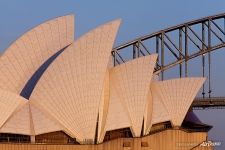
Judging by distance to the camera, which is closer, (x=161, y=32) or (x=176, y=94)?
(x=176, y=94)

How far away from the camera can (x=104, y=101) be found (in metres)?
43.2

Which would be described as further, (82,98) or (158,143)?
(158,143)

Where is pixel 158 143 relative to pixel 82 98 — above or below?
below

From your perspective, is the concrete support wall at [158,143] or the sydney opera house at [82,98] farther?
the concrete support wall at [158,143]

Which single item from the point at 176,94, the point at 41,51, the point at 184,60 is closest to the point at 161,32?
the point at 184,60

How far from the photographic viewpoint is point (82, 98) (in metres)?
41.8

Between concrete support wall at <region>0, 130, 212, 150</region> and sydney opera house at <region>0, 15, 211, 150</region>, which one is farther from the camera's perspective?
concrete support wall at <region>0, 130, 212, 150</region>

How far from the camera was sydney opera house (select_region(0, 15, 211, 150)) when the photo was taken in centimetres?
4009

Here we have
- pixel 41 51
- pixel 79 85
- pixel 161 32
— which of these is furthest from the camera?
pixel 161 32

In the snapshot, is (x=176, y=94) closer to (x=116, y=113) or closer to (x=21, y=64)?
(x=116, y=113)

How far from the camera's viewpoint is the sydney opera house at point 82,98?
132ft

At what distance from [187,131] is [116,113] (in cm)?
656

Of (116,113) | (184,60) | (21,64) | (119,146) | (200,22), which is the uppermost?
(200,22)

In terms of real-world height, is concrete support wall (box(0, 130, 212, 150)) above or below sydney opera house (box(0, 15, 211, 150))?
below
